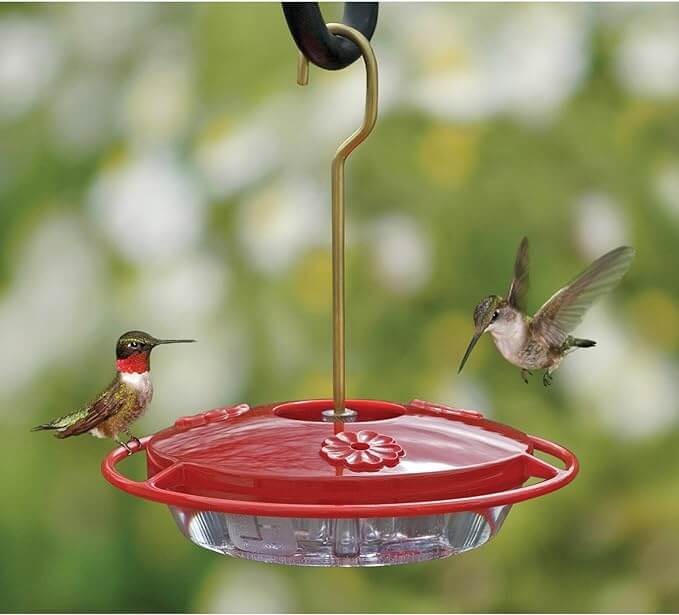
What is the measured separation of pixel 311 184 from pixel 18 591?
1550 mm

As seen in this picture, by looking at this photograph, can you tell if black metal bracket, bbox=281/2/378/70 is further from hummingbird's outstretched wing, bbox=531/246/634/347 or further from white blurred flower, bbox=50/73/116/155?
white blurred flower, bbox=50/73/116/155

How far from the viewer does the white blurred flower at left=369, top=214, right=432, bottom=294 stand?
308cm

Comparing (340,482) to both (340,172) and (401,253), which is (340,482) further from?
(401,253)

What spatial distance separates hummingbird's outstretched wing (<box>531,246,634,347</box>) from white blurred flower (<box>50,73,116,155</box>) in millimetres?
1754

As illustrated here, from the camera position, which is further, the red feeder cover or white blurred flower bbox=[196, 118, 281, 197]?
white blurred flower bbox=[196, 118, 281, 197]

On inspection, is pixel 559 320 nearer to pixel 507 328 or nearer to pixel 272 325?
pixel 507 328

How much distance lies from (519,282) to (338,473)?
20.0 inches

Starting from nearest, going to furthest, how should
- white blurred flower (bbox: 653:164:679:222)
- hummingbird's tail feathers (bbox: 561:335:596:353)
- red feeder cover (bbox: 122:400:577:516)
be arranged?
red feeder cover (bbox: 122:400:577:516)
hummingbird's tail feathers (bbox: 561:335:596:353)
white blurred flower (bbox: 653:164:679:222)

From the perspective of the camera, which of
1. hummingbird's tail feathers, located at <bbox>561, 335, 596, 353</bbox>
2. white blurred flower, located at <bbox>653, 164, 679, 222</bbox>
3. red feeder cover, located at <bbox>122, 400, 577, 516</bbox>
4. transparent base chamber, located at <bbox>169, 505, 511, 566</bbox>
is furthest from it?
white blurred flower, located at <bbox>653, 164, 679, 222</bbox>

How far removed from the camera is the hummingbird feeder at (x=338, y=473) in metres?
1.42

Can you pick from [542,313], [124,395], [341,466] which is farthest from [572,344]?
[124,395]

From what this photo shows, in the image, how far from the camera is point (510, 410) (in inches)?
122

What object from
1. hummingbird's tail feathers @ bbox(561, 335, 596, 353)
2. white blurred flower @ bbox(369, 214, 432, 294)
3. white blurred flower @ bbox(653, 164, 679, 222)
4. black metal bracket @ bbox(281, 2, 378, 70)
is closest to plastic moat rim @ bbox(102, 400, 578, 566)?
hummingbird's tail feathers @ bbox(561, 335, 596, 353)

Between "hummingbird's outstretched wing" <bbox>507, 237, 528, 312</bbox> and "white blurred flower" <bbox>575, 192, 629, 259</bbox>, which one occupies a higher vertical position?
"hummingbird's outstretched wing" <bbox>507, 237, 528, 312</bbox>
